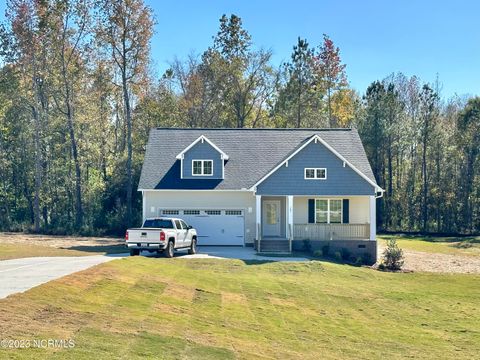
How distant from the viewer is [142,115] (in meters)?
56.7

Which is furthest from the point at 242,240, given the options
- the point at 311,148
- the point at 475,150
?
the point at 475,150

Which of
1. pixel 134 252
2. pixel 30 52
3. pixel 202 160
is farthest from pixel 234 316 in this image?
pixel 30 52

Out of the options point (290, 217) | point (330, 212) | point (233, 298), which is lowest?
point (233, 298)

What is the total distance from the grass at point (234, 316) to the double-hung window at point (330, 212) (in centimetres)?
1079

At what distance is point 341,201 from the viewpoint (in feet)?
114

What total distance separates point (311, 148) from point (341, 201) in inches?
136

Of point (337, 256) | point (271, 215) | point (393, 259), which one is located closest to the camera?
point (393, 259)

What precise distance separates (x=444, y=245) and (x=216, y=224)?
1835 centimetres

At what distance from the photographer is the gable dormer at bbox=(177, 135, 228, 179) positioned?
118 ft

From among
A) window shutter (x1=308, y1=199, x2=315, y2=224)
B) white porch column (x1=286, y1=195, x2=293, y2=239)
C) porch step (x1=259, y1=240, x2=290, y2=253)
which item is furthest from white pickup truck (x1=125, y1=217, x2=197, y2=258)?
window shutter (x1=308, y1=199, x2=315, y2=224)

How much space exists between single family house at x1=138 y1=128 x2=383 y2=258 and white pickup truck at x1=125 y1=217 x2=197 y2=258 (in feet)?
18.4

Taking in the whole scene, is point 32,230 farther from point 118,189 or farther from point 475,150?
point 475,150

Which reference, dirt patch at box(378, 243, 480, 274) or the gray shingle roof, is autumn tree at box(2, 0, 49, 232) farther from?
dirt patch at box(378, 243, 480, 274)

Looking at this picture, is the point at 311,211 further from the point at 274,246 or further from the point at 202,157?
the point at 202,157
